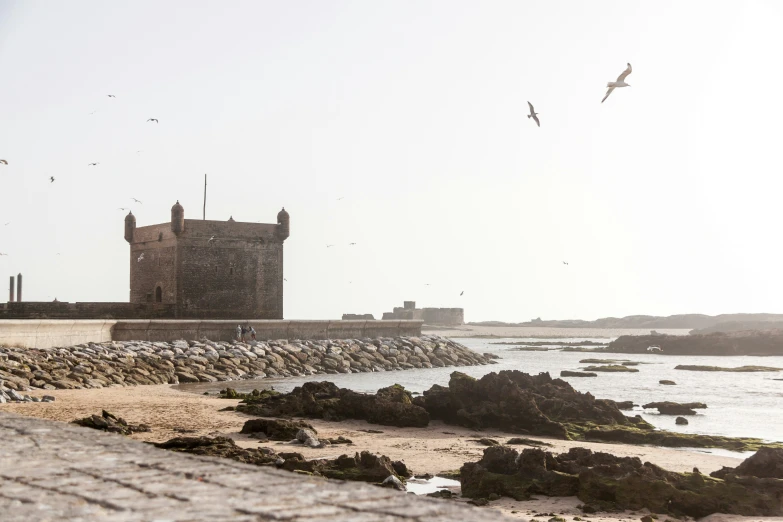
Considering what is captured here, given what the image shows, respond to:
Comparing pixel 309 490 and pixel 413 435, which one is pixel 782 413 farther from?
pixel 309 490

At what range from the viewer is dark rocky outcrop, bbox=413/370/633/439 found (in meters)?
15.6

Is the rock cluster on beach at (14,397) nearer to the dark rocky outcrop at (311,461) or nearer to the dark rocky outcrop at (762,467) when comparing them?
the dark rocky outcrop at (311,461)

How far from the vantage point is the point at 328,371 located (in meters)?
32.1

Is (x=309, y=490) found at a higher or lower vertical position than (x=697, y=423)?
higher

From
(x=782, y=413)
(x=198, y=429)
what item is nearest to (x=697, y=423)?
(x=782, y=413)

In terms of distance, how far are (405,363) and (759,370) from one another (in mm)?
16528

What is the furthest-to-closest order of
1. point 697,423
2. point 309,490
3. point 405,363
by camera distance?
point 405,363 → point 697,423 → point 309,490

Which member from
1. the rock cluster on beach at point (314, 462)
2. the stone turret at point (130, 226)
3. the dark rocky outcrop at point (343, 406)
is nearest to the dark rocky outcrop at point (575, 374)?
the dark rocky outcrop at point (343, 406)

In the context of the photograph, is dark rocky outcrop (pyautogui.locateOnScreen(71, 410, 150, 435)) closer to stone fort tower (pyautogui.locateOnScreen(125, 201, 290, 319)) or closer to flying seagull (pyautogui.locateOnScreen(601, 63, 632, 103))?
flying seagull (pyautogui.locateOnScreen(601, 63, 632, 103))

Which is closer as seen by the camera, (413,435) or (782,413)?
(413,435)

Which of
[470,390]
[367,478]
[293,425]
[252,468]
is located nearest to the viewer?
[252,468]

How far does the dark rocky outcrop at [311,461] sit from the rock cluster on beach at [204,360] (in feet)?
29.5

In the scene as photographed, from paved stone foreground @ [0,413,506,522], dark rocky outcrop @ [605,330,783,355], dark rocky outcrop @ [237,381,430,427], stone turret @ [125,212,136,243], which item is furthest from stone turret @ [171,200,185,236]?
dark rocky outcrop @ [605,330,783,355]

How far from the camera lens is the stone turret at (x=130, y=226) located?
41.2 metres
